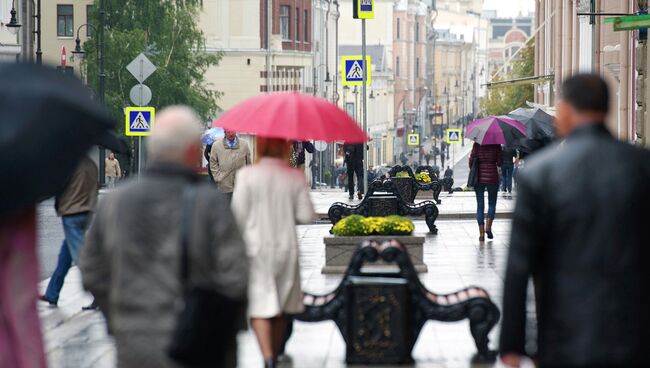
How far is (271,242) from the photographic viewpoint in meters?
9.85

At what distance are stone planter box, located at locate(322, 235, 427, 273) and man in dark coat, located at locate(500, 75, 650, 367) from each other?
34.5ft

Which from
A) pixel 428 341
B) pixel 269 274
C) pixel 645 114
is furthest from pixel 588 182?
pixel 645 114

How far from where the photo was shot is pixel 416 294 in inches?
443

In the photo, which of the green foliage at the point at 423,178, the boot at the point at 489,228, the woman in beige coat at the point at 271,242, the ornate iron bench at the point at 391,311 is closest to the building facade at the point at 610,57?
the boot at the point at 489,228

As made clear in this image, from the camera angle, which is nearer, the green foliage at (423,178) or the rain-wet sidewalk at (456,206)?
the rain-wet sidewalk at (456,206)

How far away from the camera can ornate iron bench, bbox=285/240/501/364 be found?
11.1m

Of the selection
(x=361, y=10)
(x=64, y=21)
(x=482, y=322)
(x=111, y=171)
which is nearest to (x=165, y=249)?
(x=482, y=322)

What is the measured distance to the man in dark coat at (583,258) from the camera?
580 centimetres

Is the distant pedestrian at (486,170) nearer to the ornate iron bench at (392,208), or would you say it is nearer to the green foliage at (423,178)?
the ornate iron bench at (392,208)

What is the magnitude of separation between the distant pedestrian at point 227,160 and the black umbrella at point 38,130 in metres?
12.8

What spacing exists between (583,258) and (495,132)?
16455 mm

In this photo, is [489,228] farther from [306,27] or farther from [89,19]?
[306,27]

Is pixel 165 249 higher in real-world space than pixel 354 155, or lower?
higher

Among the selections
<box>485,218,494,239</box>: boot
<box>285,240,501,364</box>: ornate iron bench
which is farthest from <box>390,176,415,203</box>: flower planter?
<box>285,240,501,364</box>: ornate iron bench
